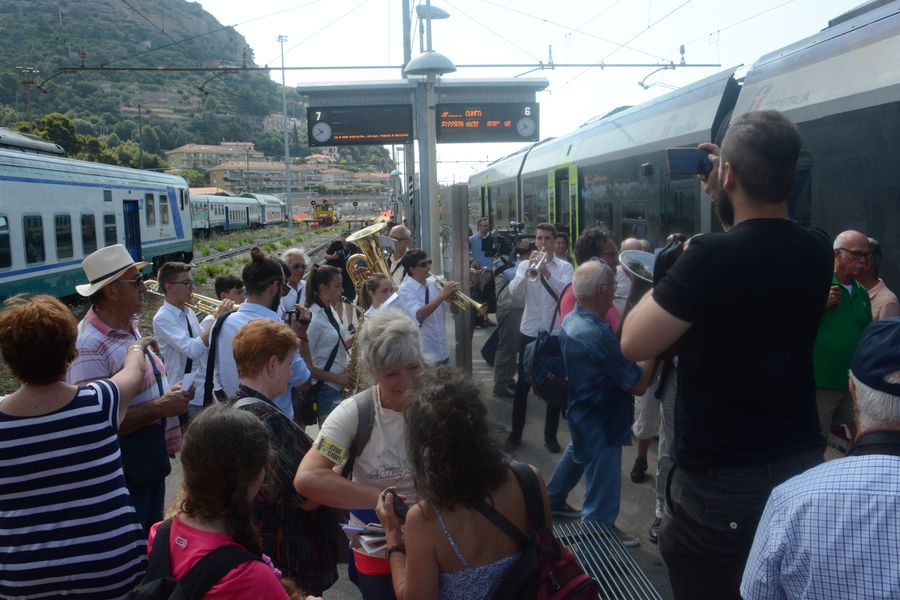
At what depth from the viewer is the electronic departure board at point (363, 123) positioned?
41.8ft

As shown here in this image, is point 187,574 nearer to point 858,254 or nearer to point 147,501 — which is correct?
point 147,501

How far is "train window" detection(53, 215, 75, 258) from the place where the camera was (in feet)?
51.3

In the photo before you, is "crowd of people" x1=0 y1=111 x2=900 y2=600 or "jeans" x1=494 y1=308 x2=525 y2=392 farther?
"jeans" x1=494 y1=308 x2=525 y2=392

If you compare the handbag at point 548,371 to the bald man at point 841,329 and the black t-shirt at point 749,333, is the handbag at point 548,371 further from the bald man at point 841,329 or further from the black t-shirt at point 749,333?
the black t-shirt at point 749,333

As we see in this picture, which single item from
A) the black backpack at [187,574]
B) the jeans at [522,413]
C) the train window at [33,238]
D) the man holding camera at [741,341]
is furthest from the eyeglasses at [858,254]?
the train window at [33,238]

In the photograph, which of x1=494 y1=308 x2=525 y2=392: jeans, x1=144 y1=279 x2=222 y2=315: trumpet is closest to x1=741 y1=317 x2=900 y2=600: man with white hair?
x1=144 y1=279 x2=222 y2=315: trumpet

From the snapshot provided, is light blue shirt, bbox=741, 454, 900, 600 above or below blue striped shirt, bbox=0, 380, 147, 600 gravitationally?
above

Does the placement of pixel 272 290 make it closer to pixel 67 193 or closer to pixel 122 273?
pixel 122 273

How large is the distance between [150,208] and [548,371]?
20.5m

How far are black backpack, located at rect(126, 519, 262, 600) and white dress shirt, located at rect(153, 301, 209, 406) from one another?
301 centimetres

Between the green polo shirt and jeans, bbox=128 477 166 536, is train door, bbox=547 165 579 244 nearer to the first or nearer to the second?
the green polo shirt

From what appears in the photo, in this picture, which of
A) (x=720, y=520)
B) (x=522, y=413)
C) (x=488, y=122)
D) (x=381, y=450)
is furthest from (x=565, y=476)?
(x=488, y=122)

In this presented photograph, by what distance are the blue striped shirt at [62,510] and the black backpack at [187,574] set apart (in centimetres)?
67

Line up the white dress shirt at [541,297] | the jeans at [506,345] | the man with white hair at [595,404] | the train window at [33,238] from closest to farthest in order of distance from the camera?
the man with white hair at [595,404], the white dress shirt at [541,297], the jeans at [506,345], the train window at [33,238]
